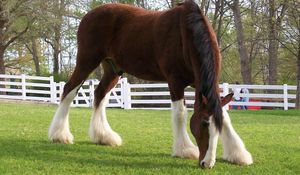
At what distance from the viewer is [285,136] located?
7902 millimetres

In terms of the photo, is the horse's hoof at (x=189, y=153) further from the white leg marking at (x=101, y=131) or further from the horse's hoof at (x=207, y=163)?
the white leg marking at (x=101, y=131)

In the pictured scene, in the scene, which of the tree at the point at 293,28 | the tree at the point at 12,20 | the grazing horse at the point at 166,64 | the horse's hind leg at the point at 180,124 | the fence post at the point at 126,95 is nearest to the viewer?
the grazing horse at the point at 166,64

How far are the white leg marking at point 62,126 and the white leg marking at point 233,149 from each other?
2.44m

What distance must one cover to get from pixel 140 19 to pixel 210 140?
8.21 ft

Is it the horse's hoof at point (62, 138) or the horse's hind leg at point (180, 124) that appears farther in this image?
the horse's hoof at point (62, 138)

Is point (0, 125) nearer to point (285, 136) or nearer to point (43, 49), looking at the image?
point (285, 136)

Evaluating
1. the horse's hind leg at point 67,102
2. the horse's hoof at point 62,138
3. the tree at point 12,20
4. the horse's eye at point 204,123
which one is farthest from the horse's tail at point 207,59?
the tree at point 12,20

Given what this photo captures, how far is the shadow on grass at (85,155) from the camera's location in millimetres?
5049

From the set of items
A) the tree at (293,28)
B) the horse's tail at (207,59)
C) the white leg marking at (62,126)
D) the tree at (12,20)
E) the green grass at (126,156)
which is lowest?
the green grass at (126,156)

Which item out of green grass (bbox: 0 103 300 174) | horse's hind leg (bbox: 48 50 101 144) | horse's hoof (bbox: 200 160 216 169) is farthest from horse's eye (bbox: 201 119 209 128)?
horse's hind leg (bbox: 48 50 101 144)

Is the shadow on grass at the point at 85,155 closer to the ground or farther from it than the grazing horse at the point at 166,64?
closer to the ground

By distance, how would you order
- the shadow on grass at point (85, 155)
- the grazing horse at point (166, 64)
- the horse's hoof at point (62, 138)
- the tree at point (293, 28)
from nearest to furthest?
the grazing horse at point (166, 64) → the shadow on grass at point (85, 155) → the horse's hoof at point (62, 138) → the tree at point (293, 28)

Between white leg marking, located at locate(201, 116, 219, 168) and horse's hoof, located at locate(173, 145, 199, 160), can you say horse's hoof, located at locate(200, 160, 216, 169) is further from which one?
Answer: horse's hoof, located at locate(173, 145, 199, 160)

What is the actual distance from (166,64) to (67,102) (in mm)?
1944
